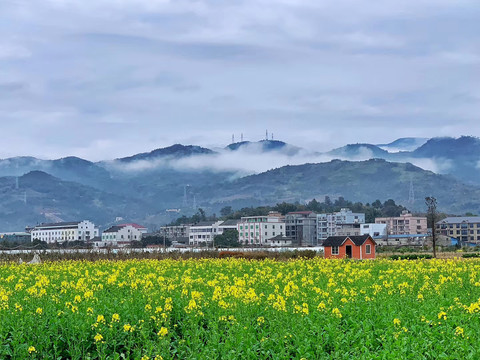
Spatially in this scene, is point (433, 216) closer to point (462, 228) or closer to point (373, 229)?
point (373, 229)

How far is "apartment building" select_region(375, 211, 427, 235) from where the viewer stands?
16038 cm

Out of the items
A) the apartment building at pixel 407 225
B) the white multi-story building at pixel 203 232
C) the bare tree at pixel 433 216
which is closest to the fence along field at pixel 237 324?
the bare tree at pixel 433 216

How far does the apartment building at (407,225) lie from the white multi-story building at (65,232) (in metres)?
Answer: 79.7

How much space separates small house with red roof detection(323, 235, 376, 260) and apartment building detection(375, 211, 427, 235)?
108 metres

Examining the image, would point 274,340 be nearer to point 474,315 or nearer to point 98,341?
point 98,341

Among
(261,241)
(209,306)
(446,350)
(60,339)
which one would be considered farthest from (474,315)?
(261,241)

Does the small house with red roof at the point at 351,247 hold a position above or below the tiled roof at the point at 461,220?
below

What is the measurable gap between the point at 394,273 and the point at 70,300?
11305 millimetres

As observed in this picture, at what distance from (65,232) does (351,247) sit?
480ft

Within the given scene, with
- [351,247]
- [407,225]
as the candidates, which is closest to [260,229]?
[407,225]

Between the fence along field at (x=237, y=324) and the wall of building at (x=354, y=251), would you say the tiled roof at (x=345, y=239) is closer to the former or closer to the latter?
the wall of building at (x=354, y=251)

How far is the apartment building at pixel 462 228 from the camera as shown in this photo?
14175 centimetres

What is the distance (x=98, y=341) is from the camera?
40.5ft

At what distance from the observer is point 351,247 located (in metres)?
52.8
